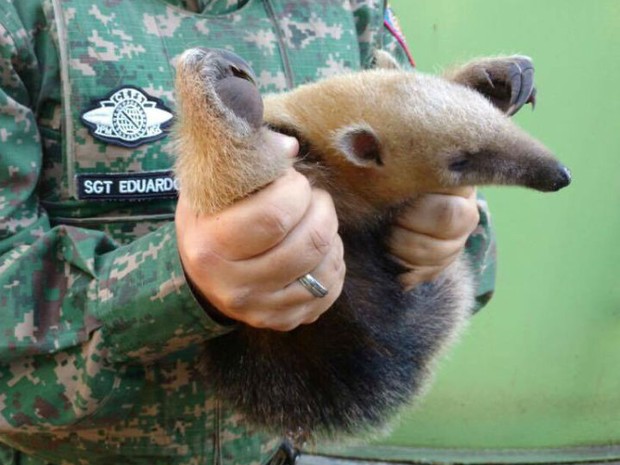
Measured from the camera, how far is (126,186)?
141 cm

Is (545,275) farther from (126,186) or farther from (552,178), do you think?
(126,186)

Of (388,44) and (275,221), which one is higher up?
(275,221)

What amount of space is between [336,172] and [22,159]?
0.50 meters

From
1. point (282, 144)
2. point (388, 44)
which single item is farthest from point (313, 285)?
point (388, 44)

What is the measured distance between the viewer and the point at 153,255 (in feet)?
3.90

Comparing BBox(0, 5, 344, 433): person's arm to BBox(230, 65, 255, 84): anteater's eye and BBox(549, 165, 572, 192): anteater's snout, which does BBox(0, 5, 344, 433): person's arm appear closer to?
BBox(230, 65, 255, 84): anteater's eye

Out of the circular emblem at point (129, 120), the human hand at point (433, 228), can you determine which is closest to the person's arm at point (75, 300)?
the circular emblem at point (129, 120)

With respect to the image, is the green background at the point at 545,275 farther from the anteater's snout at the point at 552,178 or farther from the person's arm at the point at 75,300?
the person's arm at the point at 75,300

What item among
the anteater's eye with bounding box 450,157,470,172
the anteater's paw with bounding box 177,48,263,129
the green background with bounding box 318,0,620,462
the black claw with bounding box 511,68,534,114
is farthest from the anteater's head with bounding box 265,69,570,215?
the green background with bounding box 318,0,620,462

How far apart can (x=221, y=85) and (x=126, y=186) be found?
0.42 metres

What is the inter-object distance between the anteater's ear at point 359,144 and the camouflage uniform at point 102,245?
276 mm

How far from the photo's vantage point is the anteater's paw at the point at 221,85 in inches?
41.6

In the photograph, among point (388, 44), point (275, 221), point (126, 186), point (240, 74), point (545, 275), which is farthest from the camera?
point (545, 275)

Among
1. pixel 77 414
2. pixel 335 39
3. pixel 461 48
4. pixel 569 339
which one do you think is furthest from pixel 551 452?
pixel 77 414
